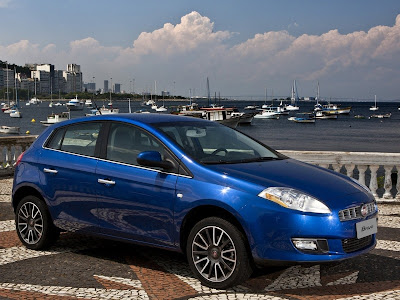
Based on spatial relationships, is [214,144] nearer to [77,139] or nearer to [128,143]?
[128,143]

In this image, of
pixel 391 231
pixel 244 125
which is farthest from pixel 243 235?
pixel 244 125

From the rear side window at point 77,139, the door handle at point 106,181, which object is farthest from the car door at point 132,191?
the rear side window at point 77,139

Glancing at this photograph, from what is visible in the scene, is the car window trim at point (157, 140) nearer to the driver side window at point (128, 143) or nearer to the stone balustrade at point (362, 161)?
the driver side window at point (128, 143)

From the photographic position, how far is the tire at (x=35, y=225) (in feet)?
22.3

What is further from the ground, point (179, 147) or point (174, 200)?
point (179, 147)

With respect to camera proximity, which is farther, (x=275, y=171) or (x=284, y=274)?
(x=284, y=274)

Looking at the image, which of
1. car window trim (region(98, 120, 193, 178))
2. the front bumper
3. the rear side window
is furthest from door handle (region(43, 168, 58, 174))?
the front bumper

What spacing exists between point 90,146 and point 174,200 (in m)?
1.40

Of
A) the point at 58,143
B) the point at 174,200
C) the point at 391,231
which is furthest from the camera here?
the point at 391,231

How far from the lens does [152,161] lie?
5.52 m

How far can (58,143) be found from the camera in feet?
22.3

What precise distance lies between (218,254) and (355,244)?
3.97 ft

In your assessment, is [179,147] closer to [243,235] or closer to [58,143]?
[243,235]

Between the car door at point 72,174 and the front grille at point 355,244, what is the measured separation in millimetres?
2592
